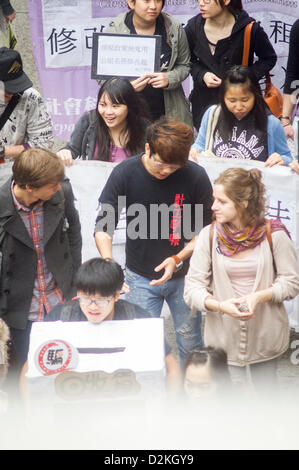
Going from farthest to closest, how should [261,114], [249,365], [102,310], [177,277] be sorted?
[261,114]
[177,277]
[249,365]
[102,310]

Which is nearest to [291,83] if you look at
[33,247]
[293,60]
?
[293,60]

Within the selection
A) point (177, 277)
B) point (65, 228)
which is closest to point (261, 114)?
point (177, 277)

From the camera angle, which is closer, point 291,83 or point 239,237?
point 239,237

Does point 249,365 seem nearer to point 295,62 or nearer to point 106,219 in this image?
point 106,219

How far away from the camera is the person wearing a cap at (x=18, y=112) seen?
382 cm

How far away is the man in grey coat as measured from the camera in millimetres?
2965

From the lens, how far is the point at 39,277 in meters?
3.13

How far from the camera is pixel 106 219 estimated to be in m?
3.35

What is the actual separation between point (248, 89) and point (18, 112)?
1.18 metres

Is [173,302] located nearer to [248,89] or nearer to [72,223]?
[72,223]

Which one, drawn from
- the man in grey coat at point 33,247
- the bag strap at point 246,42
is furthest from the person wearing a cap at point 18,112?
the bag strap at point 246,42

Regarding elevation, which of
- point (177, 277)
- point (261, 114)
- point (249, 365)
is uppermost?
point (261, 114)

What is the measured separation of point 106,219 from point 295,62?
69.8 inches

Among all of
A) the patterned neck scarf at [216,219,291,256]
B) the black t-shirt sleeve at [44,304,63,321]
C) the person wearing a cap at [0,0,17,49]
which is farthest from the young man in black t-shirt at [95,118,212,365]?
the person wearing a cap at [0,0,17,49]
